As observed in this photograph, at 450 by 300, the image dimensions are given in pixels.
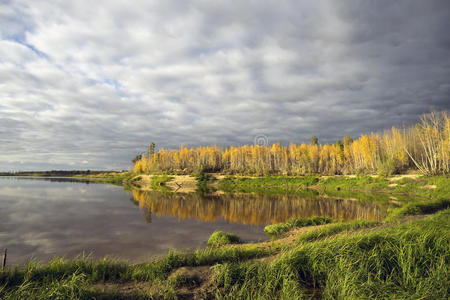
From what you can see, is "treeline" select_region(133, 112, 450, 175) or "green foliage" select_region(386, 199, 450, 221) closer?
"green foliage" select_region(386, 199, 450, 221)

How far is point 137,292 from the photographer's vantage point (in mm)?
6117

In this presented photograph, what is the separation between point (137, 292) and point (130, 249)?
747 centimetres

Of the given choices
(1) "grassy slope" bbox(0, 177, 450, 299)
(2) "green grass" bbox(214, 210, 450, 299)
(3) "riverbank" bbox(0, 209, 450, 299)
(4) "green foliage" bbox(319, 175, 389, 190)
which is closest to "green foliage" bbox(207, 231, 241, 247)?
(1) "grassy slope" bbox(0, 177, 450, 299)

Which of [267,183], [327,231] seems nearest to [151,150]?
[267,183]

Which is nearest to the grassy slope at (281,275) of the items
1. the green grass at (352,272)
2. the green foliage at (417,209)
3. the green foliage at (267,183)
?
the green grass at (352,272)

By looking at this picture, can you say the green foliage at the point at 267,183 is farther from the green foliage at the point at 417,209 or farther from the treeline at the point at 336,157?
the green foliage at the point at 417,209

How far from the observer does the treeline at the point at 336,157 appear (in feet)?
153

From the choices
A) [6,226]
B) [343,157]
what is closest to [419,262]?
[6,226]

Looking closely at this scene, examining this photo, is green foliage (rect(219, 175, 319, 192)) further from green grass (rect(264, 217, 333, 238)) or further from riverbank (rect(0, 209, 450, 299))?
riverbank (rect(0, 209, 450, 299))

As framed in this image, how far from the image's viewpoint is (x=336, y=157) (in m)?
89.1

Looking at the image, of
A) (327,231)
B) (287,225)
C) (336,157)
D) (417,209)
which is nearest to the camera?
(327,231)

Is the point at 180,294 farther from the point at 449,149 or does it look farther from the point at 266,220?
the point at 449,149

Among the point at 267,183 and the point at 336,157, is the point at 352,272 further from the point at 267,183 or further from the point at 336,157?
the point at 336,157

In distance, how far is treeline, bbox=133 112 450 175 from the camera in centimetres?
4666
